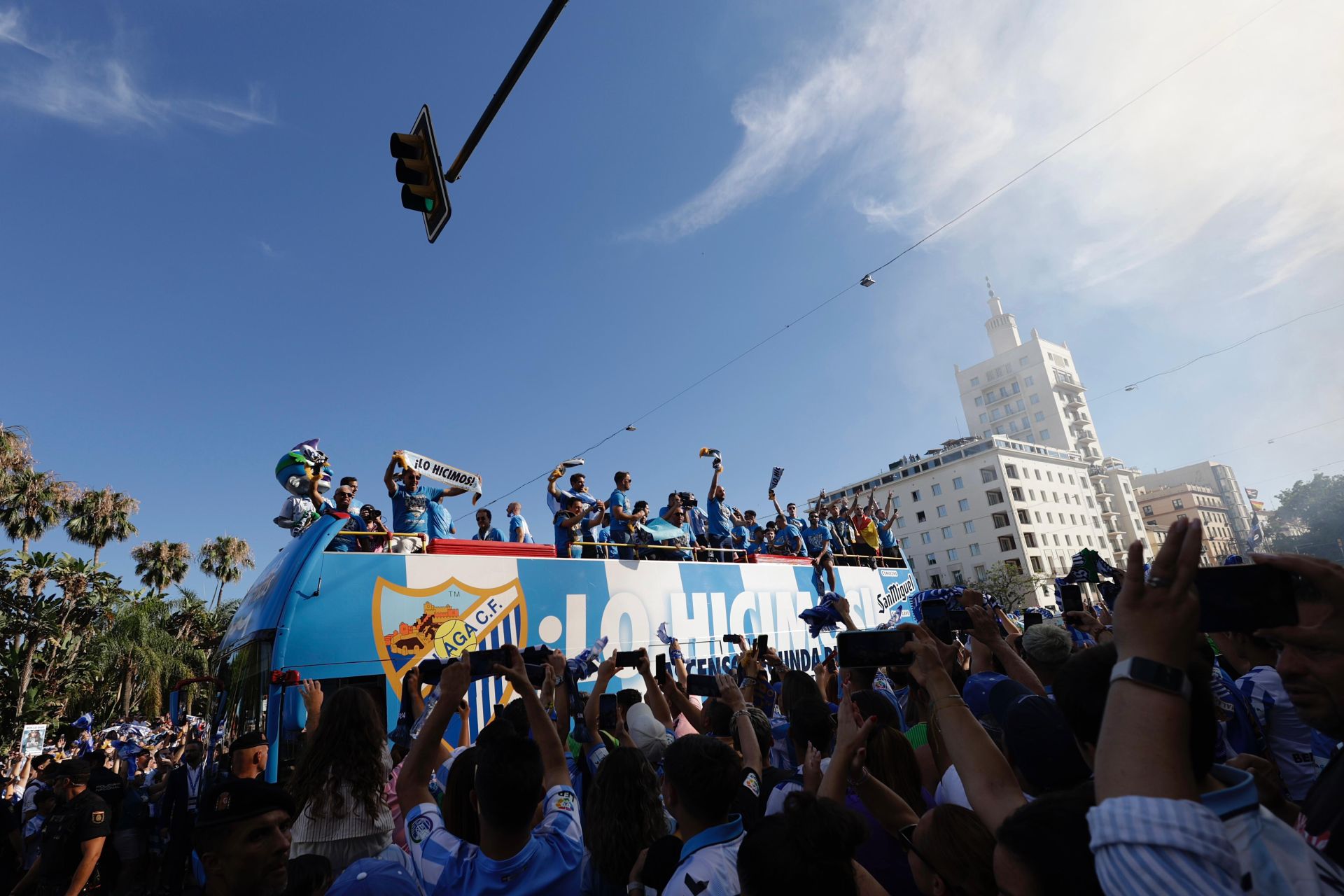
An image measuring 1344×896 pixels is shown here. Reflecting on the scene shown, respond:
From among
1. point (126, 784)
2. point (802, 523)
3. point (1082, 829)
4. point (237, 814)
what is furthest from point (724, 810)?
point (802, 523)

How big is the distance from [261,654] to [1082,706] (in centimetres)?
799

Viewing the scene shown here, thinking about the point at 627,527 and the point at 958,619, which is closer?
the point at 958,619

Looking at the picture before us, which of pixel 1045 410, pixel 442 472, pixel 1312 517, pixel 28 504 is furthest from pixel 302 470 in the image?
pixel 1045 410

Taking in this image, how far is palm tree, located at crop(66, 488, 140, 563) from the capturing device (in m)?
23.1

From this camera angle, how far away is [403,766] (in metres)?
2.55

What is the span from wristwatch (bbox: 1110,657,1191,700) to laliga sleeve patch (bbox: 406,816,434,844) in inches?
→ 89.0

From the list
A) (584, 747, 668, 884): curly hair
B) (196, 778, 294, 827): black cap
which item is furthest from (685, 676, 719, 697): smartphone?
(196, 778, 294, 827): black cap

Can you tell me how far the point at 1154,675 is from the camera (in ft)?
3.46

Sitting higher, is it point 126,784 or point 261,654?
point 261,654

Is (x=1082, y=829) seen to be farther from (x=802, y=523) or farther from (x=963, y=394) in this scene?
(x=963, y=394)

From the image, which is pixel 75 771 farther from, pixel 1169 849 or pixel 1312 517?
pixel 1312 517

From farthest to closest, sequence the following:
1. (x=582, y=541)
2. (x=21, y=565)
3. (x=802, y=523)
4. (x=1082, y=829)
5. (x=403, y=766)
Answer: (x=21, y=565)
(x=802, y=523)
(x=582, y=541)
(x=403, y=766)
(x=1082, y=829)

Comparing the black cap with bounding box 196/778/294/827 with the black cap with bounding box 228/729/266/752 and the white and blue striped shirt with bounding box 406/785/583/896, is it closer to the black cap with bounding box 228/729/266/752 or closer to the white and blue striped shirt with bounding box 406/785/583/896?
the white and blue striped shirt with bounding box 406/785/583/896

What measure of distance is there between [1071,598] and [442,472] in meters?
8.07
